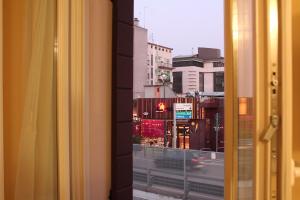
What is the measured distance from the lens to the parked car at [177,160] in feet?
13.3

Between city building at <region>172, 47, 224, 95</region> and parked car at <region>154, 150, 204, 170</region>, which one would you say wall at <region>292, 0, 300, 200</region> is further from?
parked car at <region>154, 150, 204, 170</region>

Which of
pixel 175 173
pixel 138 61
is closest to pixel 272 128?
pixel 138 61

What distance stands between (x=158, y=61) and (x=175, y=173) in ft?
6.90

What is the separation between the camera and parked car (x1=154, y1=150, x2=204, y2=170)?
406 cm

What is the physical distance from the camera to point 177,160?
4.45 meters

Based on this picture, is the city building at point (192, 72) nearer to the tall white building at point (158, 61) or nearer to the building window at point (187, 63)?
the building window at point (187, 63)

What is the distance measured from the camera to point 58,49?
4.52 ft

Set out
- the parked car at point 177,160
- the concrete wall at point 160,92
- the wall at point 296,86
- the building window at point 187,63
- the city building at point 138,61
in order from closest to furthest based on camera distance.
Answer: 1. the wall at point 296,86
2. the city building at point 138,61
3. the building window at point 187,63
4. the concrete wall at point 160,92
5. the parked car at point 177,160

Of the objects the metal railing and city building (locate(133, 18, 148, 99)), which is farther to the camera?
the metal railing

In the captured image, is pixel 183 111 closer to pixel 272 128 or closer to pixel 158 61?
pixel 158 61

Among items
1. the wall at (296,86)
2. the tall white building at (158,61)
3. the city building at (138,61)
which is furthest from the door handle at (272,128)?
the tall white building at (158,61)

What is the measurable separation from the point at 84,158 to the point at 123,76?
1.48 feet

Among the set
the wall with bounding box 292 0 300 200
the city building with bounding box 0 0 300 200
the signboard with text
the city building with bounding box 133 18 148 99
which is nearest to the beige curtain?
the city building with bounding box 0 0 300 200

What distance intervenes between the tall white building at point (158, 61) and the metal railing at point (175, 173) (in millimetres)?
1214
